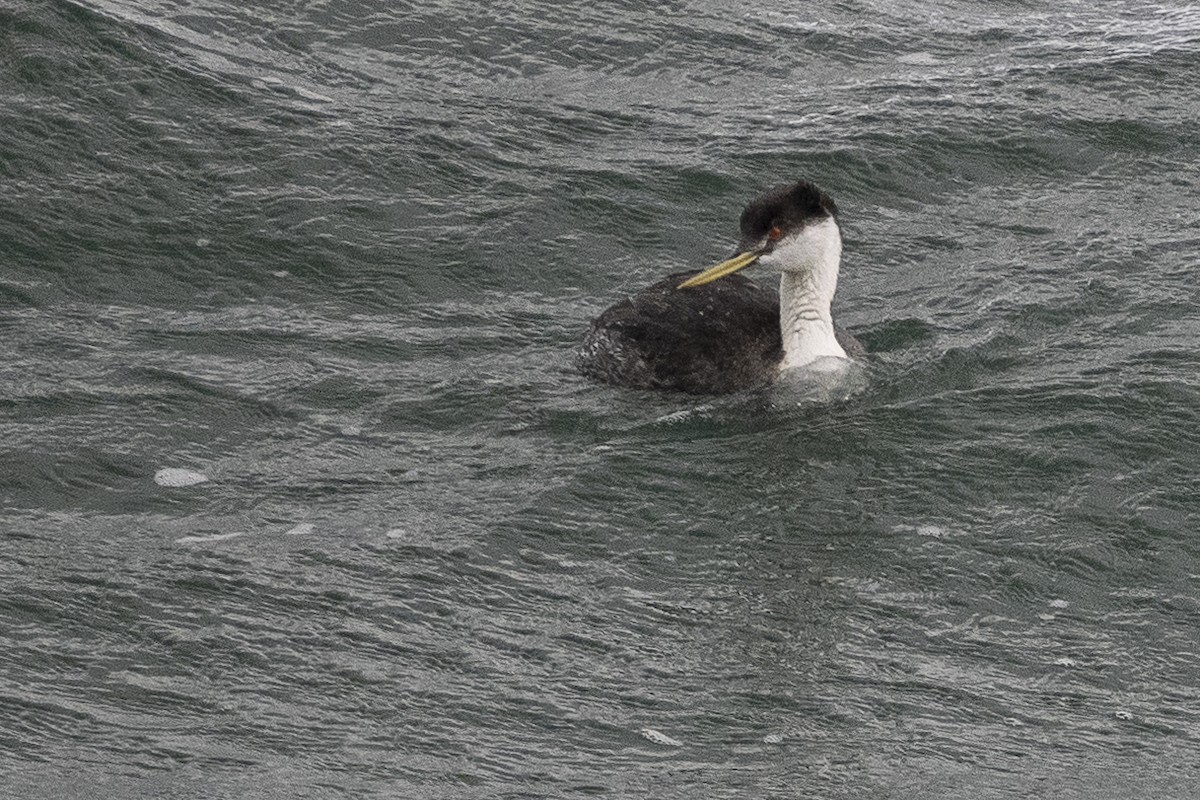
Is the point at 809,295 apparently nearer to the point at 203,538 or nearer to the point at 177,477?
the point at 177,477

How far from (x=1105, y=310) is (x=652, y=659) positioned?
430cm

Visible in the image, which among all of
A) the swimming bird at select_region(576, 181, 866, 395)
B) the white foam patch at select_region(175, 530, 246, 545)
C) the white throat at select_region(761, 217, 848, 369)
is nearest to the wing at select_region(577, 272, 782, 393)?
the swimming bird at select_region(576, 181, 866, 395)

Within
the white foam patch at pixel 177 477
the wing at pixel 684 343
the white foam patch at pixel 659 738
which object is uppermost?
the wing at pixel 684 343

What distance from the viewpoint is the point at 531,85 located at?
13.7m

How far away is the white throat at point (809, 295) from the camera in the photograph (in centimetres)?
1049

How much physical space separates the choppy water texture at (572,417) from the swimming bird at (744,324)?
21 centimetres

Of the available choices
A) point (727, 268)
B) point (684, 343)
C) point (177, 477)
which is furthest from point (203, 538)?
point (727, 268)

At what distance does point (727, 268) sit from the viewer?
412 inches

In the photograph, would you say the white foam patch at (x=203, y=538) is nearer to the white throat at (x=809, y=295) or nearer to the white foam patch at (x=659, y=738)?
the white foam patch at (x=659, y=738)

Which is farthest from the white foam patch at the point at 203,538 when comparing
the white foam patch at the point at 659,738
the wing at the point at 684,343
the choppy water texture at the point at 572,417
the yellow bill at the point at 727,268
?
the yellow bill at the point at 727,268

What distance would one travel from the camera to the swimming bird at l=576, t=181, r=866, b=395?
1043cm

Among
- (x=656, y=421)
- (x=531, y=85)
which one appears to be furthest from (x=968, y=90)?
(x=656, y=421)

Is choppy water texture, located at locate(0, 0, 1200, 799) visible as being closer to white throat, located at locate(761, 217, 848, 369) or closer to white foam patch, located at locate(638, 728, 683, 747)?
white foam patch, located at locate(638, 728, 683, 747)

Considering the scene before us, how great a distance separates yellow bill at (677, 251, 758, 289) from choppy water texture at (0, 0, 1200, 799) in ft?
2.07
